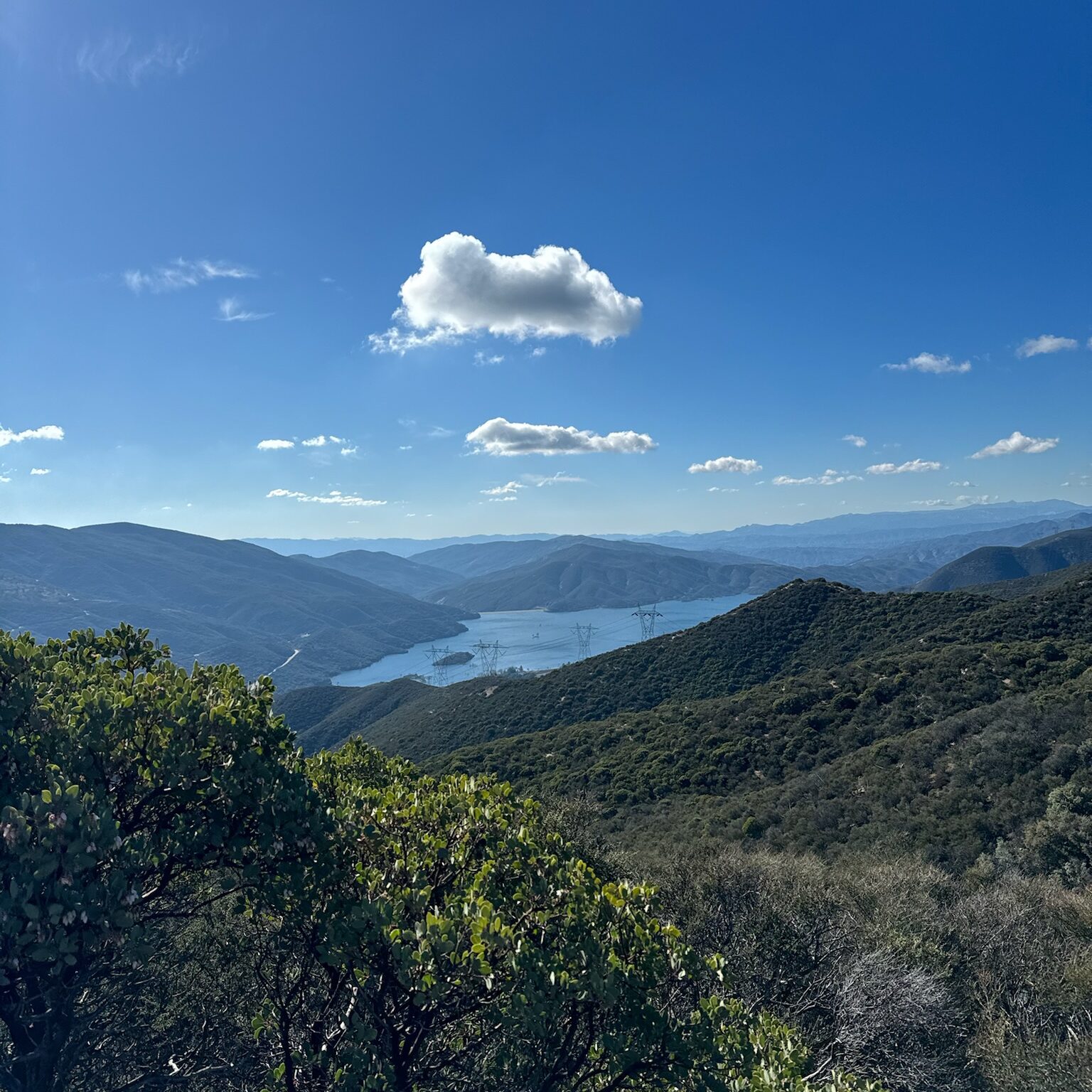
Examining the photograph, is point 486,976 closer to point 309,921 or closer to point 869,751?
point 309,921

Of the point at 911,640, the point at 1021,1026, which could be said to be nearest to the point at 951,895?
the point at 1021,1026

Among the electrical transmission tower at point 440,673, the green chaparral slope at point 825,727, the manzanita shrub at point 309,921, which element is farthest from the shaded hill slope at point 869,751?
the electrical transmission tower at point 440,673

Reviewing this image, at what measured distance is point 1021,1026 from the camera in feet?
27.9

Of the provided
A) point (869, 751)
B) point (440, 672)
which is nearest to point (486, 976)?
point (869, 751)

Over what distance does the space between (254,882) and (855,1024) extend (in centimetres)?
929

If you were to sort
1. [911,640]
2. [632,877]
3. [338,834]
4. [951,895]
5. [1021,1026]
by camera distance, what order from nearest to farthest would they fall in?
[338,834]
[1021,1026]
[632,877]
[951,895]
[911,640]

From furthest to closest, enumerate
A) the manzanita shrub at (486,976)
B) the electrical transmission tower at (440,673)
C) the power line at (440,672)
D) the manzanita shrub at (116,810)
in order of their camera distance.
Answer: the power line at (440,672) < the electrical transmission tower at (440,673) < the manzanita shrub at (486,976) < the manzanita shrub at (116,810)

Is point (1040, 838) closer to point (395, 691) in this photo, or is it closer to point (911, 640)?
point (911, 640)

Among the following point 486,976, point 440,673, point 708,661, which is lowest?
point 440,673

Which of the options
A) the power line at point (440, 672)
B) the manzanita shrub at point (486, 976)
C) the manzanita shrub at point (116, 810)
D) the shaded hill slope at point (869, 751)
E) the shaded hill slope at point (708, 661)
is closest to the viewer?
the manzanita shrub at point (116, 810)

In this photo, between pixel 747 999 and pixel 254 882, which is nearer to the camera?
pixel 254 882

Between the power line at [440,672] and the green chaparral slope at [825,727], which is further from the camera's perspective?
the power line at [440,672]

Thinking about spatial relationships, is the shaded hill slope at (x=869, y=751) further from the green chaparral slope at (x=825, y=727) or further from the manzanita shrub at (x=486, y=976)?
the manzanita shrub at (x=486, y=976)

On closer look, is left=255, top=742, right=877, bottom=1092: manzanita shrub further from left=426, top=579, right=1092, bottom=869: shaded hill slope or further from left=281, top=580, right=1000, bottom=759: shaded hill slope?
left=281, top=580, right=1000, bottom=759: shaded hill slope
